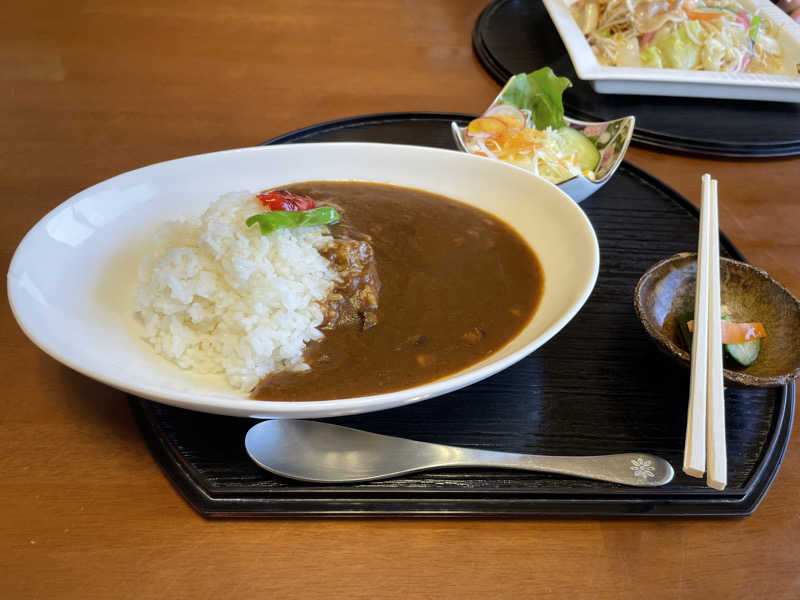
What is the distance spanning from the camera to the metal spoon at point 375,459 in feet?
4.05

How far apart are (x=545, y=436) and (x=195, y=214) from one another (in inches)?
49.0

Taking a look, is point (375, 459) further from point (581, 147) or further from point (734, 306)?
point (581, 147)

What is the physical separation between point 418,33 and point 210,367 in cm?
259

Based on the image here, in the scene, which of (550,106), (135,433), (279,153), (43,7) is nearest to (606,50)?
(550,106)

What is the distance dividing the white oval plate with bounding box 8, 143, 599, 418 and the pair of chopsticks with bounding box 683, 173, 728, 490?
291mm

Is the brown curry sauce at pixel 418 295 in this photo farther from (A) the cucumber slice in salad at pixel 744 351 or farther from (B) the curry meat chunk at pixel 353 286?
(A) the cucumber slice in salad at pixel 744 351

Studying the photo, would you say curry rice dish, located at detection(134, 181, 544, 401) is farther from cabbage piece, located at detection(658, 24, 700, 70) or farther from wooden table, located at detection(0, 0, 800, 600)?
cabbage piece, located at detection(658, 24, 700, 70)

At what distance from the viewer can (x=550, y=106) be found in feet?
8.07

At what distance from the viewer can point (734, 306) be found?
1.63 metres

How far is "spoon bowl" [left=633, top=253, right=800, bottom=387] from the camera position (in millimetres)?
1454

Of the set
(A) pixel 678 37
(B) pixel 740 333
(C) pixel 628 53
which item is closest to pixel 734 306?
(B) pixel 740 333

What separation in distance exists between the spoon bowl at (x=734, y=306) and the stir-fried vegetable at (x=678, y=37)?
1.73 metres

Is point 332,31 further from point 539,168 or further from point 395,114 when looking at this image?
point 539,168

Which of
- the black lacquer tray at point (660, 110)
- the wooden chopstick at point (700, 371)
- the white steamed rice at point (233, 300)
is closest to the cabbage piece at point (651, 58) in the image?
the black lacquer tray at point (660, 110)
